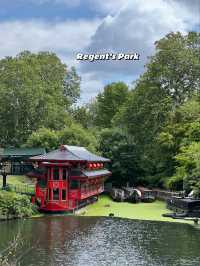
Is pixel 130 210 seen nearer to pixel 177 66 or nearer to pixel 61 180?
pixel 61 180

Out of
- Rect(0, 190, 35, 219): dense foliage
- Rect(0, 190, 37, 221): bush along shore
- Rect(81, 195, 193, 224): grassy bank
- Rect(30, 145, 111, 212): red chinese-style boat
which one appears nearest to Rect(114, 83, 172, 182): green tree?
Rect(81, 195, 193, 224): grassy bank

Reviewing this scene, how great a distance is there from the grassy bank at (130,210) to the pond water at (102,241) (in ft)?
8.83

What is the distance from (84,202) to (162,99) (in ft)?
70.6

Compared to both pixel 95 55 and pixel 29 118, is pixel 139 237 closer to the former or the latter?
pixel 95 55

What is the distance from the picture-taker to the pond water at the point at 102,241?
3033 cm

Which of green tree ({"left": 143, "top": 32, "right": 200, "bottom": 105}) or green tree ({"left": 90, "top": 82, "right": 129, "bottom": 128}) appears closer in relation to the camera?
green tree ({"left": 143, "top": 32, "right": 200, "bottom": 105})

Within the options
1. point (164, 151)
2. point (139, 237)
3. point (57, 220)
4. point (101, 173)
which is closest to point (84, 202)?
point (101, 173)

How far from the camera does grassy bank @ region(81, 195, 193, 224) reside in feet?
161

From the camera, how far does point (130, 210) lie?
53.5 metres

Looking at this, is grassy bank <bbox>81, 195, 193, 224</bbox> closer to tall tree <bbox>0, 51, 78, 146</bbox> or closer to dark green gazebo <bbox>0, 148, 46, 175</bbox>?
dark green gazebo <bbox>0, 148, 46, 175</bbox>

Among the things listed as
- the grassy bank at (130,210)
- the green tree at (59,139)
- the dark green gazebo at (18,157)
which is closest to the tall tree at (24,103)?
the green tree at (59,139)

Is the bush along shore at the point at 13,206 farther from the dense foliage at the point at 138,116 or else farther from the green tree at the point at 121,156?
the green tree at the point at 121,156

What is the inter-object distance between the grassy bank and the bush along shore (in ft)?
19.4

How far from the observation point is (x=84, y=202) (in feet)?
185
